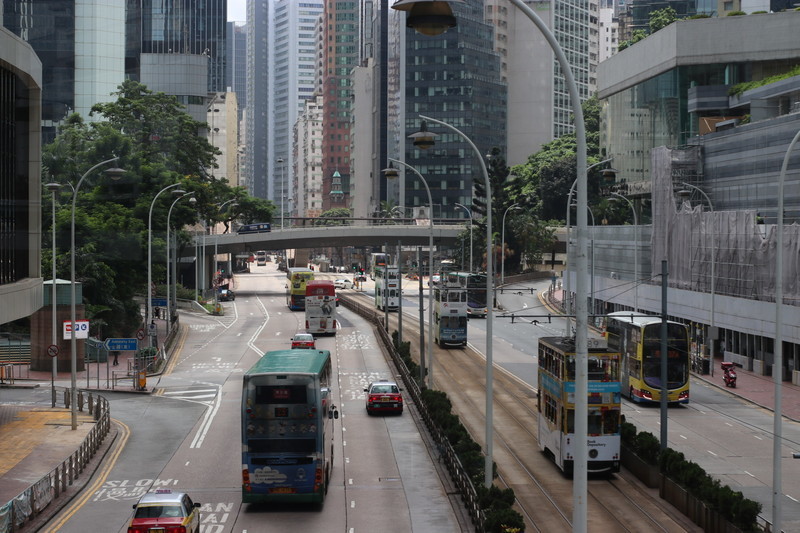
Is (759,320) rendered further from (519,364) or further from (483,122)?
(483,122)

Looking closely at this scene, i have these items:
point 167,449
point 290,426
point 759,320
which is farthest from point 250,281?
point 290,426

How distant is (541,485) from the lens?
103 feet

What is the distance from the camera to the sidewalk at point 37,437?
30422 mm

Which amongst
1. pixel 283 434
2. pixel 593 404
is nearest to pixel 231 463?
pixel 283 434

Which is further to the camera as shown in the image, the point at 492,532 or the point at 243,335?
the point at 243,335

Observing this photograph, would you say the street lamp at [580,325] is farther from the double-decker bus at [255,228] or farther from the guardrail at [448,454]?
the double-decker bus at [255,228]

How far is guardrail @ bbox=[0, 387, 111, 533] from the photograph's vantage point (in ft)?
81.3

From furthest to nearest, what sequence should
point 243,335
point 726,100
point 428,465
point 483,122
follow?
1. point 483,122
2. point 726,100
3. point 243,335
4. point 428,465

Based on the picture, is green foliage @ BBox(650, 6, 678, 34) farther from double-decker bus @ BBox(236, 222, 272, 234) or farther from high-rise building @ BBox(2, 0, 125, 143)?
high-rise building @ BBox(2, 0, 125, 143)

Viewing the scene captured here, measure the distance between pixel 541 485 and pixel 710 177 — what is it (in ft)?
172

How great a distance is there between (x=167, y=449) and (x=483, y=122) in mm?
166484

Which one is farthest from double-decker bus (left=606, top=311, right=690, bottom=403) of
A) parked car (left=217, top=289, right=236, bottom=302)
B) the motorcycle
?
parked car (left=217, top=289, right=236, bottom=302)

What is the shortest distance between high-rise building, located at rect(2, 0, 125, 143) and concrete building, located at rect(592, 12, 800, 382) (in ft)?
218

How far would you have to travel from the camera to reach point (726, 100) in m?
87.9
